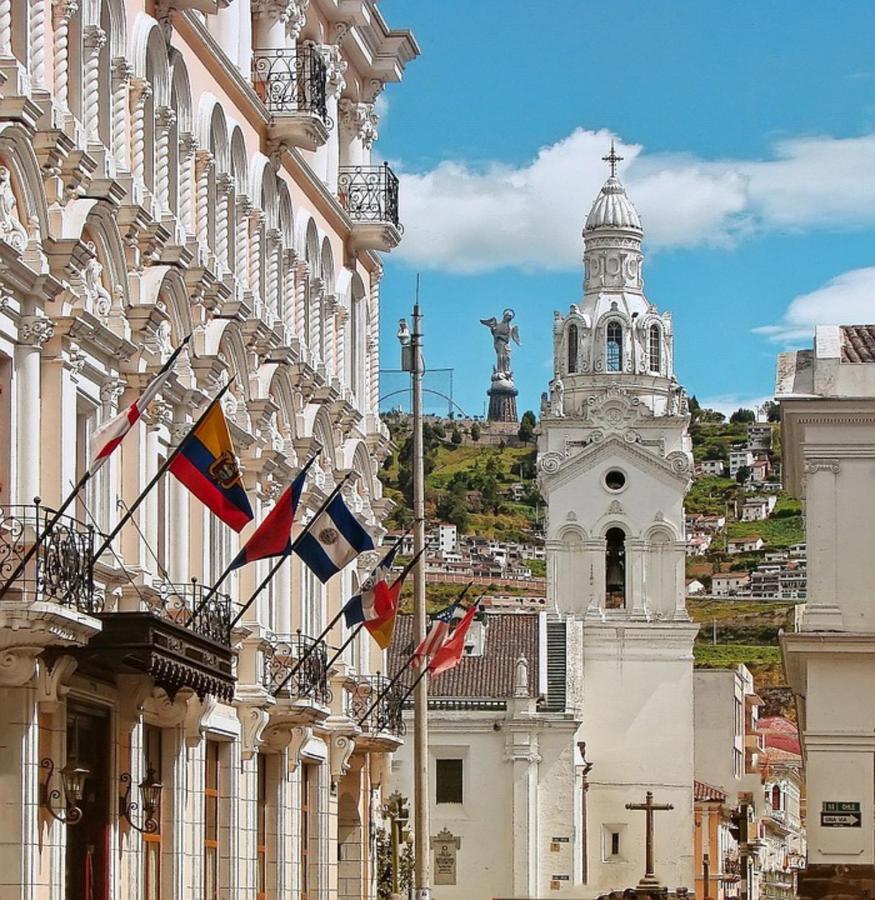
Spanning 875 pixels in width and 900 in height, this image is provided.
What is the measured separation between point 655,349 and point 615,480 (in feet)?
19.6

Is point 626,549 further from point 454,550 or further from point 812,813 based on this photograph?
point 454,550

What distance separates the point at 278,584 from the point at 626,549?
56476 millimetres

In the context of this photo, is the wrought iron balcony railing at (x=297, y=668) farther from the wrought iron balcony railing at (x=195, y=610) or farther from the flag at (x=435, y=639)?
the wrought iron balcony railing at (x=195, y=610)

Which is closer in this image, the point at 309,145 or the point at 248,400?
the point at 248,400

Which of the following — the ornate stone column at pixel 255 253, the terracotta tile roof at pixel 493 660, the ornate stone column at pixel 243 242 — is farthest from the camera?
the terracotta tile roof at pixel 493 660

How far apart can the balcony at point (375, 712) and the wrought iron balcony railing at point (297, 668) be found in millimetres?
4278

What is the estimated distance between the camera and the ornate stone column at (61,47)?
2562cm

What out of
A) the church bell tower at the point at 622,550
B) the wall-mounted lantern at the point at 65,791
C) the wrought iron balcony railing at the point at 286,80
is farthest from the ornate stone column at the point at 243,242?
the church bell tower at the point at 622,550

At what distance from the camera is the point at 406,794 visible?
8294 cm

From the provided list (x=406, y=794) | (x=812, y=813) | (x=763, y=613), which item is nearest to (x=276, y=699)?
(x=812, y=813)

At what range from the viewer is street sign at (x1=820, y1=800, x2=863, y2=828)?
41062 mm

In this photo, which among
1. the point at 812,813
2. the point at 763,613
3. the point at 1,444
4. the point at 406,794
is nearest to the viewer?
the point at 1,444

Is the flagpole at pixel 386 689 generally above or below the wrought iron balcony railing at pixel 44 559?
below

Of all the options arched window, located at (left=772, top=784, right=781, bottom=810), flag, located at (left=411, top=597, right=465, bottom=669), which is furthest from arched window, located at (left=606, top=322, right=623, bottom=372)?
flag, located at (left=411, top=597, right=465, bottom=669)
